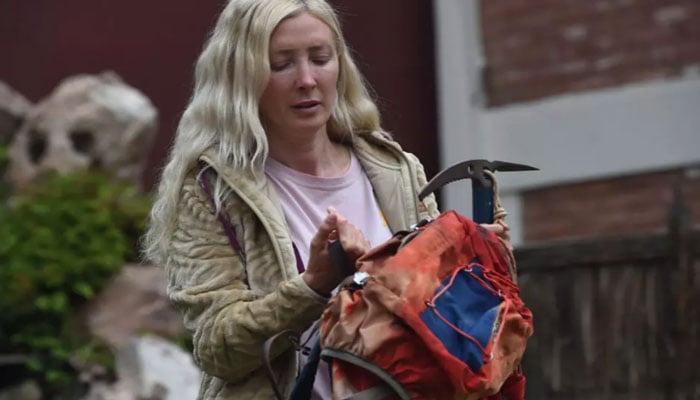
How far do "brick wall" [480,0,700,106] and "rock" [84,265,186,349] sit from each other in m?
2.17

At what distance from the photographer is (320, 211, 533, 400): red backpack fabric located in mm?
3512

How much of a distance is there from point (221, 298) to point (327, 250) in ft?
0.93

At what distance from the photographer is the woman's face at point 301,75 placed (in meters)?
3.92

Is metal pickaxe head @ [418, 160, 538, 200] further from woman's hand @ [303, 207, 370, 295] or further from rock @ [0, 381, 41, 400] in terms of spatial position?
rock @ [0, 381, 41, 400]

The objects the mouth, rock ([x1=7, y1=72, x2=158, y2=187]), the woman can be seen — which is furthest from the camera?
rock ([x1=7, y1=72, x2=158, y2=187])

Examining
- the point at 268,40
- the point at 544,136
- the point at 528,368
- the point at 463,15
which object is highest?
the point at 268,40

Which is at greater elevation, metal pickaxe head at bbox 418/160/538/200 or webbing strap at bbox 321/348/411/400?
metal pickaxe head at bbox 418/160/538/200

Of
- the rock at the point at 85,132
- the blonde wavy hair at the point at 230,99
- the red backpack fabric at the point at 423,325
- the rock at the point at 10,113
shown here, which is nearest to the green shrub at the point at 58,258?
the rock at the point at 85,132

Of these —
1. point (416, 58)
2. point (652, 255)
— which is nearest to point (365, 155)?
point (652, 255)

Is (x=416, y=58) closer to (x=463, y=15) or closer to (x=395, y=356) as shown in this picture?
(x=463, y=15)

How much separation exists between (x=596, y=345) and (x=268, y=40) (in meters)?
4.33

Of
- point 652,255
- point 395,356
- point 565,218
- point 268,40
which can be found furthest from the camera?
point 565,218

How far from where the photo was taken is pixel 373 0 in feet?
34.1

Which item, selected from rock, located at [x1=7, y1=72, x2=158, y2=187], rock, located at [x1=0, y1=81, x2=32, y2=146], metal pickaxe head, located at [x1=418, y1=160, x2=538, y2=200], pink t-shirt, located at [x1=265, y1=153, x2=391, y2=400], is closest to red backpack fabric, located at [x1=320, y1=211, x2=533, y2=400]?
metal pickaxe head, located at [x1=418, y1=160, x2=538, y2=200]
